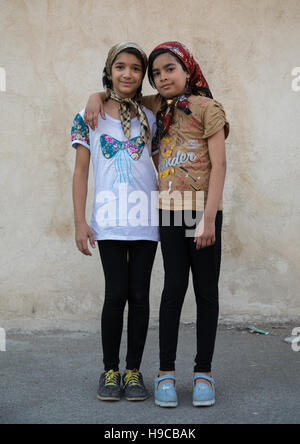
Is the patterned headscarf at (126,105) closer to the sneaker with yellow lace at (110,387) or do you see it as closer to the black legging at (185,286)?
the black legging at (185,286)

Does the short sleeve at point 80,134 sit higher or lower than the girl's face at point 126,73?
lower

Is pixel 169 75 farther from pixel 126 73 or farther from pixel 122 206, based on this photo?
pixel 122 206

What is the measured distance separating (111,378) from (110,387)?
5 cm

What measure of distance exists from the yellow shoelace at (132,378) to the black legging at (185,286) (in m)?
0.16

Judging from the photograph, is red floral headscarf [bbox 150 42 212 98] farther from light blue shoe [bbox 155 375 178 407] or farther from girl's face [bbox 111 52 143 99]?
light blue shoe [bbox 155 375 178 407]

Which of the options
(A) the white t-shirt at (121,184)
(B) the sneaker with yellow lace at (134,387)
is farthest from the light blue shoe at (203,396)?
(A) the white t-shirt at (121,184)

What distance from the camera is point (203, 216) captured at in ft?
8.49

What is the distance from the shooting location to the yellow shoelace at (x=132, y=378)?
272 centimetres

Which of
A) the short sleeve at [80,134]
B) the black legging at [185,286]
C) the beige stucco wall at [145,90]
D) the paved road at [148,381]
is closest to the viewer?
the paved road at [148,381]

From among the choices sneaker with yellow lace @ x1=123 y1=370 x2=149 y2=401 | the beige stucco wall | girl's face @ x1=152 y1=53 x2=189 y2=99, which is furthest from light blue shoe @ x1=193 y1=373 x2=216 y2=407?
the beige stucco wall

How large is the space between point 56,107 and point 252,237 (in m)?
1.73

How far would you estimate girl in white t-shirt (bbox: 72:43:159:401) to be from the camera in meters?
2.71

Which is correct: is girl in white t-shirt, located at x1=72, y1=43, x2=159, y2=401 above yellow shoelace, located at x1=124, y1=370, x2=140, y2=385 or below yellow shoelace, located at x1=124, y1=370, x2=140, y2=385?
above

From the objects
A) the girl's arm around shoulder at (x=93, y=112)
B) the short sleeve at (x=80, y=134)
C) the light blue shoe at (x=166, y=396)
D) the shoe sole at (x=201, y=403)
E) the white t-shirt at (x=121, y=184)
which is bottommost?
the shoe sole at (x=201, y=403)
